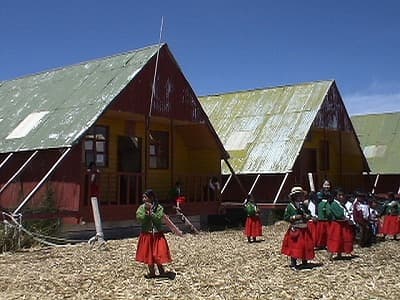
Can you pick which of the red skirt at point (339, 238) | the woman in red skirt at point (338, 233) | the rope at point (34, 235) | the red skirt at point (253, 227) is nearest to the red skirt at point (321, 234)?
the woman in red skirt at point (338, 233)

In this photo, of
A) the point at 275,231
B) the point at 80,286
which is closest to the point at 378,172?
the point at 275,231

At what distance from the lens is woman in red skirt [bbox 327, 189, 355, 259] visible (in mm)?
13148

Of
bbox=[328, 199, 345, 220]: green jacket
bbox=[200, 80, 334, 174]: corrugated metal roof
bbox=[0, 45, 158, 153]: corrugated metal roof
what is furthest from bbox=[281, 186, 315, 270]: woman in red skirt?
bbox=[200, 80, 334, 174]: corrugated metal roof

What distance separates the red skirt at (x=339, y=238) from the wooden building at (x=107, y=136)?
23.5 feet

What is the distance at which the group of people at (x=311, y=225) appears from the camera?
10477mm

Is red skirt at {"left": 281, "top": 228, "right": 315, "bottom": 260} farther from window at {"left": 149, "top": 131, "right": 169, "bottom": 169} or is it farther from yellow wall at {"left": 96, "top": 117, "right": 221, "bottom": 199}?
window at {"left": 149, "top": 131, "right": 169, "bottom": 169}

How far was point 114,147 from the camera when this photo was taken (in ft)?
68.8

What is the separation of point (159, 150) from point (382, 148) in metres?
15.1

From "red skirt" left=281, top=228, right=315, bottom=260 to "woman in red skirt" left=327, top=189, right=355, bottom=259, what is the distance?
1.49 metres

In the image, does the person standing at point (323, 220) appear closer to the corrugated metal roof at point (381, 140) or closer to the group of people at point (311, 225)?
the group of people at point (311, 225)

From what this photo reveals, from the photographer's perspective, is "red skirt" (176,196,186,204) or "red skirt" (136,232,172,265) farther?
"red skirt" (176,196,186,204)

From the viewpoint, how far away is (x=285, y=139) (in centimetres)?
2548

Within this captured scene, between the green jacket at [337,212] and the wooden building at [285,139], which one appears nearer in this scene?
the green jacket at [337,212]

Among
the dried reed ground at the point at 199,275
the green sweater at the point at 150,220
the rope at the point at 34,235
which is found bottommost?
the dried reed ground at the point at 199,275
